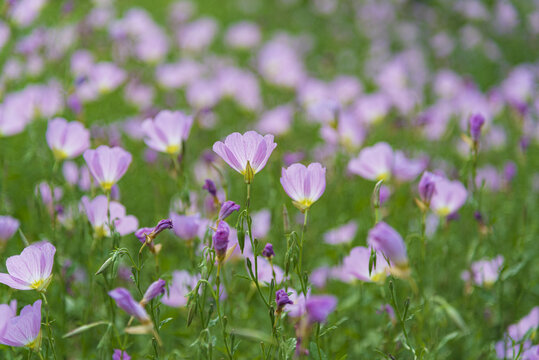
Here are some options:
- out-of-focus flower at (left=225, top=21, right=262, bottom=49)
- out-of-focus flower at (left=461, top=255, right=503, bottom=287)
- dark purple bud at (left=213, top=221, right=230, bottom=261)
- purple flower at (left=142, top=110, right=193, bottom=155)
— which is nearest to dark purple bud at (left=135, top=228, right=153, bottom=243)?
dark purple bud at (left=213, top=221, right=230, bottom=261)

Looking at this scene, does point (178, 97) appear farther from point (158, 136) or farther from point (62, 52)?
point (158, 136)

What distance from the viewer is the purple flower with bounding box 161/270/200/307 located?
5.15ft

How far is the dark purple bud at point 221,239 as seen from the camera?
120 centimetres

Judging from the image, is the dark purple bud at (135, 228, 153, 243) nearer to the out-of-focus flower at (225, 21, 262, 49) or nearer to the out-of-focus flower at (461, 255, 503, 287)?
the out-of-focus flower at (461, 255, 503, 287)

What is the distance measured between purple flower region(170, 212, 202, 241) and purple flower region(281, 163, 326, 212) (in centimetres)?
27

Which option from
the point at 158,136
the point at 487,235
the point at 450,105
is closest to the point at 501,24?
the point at 450,105

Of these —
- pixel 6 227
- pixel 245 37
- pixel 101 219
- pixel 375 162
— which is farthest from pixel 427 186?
pixel 245 37

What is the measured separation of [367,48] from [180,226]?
17.5ft

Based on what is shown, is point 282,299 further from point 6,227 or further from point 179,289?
point 6,227

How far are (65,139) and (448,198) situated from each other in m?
1.28

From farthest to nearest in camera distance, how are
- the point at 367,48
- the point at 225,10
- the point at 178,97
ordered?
the point at 225,10
the point at 367,48
the point at 178,97

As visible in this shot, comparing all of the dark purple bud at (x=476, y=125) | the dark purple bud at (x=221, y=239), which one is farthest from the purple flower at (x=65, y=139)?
the dark purple bud at (x=476, y=125)

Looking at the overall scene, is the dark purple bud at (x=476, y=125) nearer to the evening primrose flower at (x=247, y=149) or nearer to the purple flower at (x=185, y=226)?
the evening primrose flower at (x=247, y=149)

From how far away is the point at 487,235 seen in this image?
1807 millimetres
